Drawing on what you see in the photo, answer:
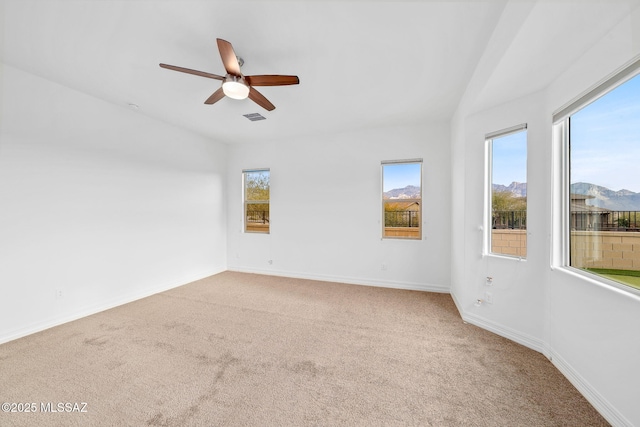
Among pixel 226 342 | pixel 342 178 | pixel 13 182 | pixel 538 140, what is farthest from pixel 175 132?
pixel 538 140

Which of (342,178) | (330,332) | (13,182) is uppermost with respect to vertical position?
(342,178)

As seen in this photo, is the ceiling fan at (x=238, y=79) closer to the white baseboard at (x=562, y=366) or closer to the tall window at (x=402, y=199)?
the tall window at (x=402, y=199)

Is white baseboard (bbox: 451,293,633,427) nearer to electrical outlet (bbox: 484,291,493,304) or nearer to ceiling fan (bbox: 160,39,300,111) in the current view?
electrical outlet (bbox: 484,291,493,304)

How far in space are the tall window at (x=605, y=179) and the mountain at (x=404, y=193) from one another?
2.13m

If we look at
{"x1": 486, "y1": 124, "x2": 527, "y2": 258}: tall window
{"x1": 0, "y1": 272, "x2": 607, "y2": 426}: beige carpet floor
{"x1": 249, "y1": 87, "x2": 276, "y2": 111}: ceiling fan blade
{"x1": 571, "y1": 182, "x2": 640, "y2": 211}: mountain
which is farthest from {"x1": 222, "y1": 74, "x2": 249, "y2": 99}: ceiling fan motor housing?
{"x1": 571, "y1": 182, "x2": 640, "y2": 211}: mountain

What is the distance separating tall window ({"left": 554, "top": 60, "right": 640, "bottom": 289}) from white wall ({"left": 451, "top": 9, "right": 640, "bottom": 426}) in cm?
11

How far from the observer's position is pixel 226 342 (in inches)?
97.5

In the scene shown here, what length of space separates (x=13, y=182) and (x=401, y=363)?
4252mm

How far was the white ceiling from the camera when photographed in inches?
67.2

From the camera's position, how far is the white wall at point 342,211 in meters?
4.06

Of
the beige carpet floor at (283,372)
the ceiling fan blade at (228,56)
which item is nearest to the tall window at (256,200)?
the beige carpet floor at (283,372)

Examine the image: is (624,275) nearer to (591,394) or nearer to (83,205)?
(591,394)

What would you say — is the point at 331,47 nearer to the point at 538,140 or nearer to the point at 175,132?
the point at 538,140

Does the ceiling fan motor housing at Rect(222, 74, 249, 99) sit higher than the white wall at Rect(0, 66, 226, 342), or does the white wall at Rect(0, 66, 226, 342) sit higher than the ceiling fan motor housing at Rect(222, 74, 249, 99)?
the ceiling fan motor housing at Rect(222, 74, 249, 99)
